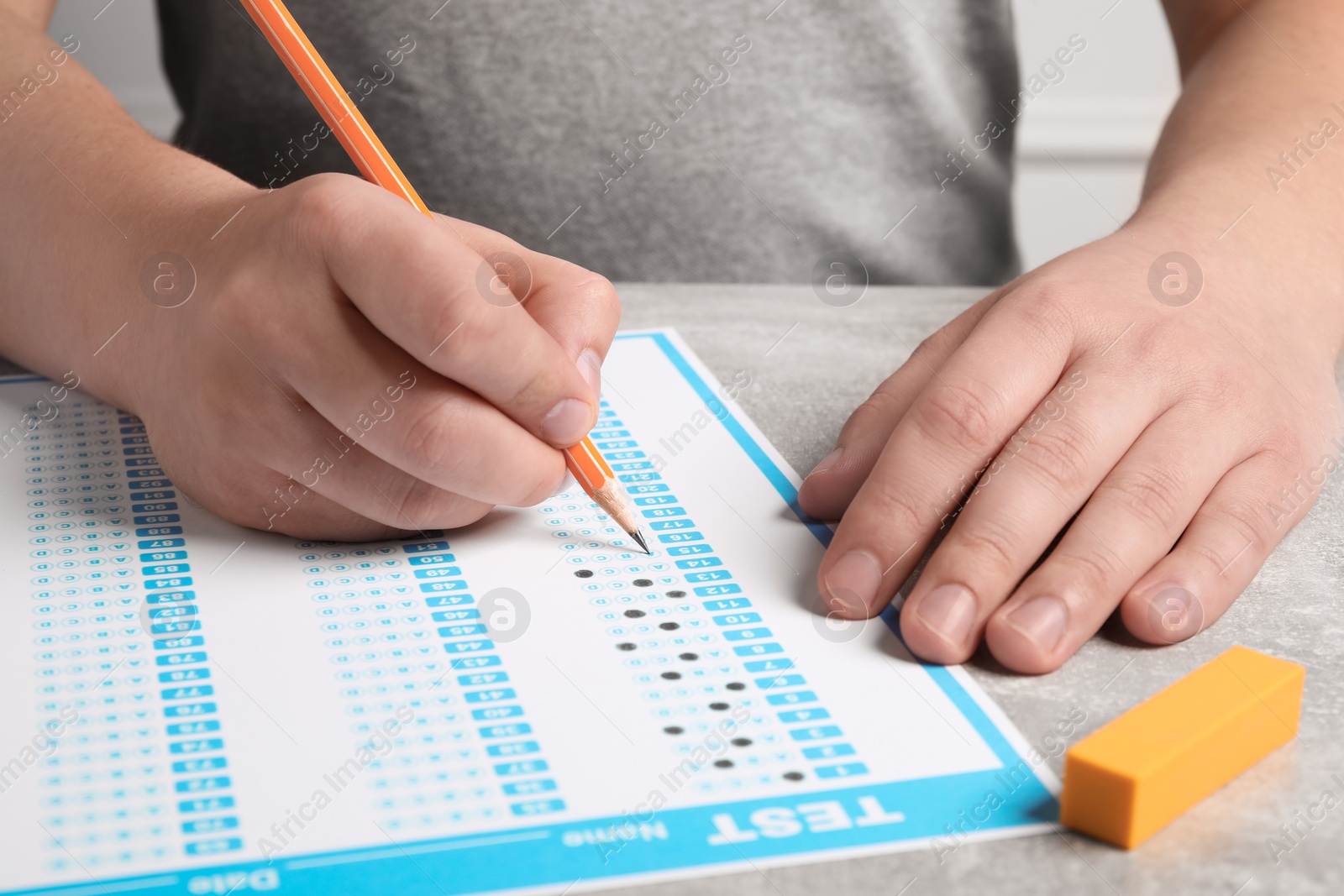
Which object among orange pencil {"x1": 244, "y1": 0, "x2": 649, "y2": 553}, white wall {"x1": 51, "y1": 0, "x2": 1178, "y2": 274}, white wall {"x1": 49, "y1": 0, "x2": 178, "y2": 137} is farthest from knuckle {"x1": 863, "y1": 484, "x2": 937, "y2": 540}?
white wall {"x1": 49, "y1": 0, "x2": 178, "y2": 137}

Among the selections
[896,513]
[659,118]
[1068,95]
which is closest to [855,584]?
[896,513]

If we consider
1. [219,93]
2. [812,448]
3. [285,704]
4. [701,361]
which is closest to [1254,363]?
[812,448]

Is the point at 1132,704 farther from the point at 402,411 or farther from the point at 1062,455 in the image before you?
the point at 402,411

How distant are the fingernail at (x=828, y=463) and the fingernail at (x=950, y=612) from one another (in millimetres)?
118

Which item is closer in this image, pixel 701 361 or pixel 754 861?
pixel 754 861

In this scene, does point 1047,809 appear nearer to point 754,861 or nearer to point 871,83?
point 754,861

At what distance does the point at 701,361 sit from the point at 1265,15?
18.8 inches

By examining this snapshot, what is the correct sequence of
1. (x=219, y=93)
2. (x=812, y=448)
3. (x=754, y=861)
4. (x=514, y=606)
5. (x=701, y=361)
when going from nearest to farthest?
(x=754, y=861) → (x=514, y=606) → (x=812, y=448) → (x=701, y=361) → (x=219, y=93)

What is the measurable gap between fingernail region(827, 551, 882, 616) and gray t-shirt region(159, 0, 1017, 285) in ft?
1.94

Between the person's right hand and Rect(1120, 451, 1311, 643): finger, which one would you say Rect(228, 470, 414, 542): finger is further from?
Rect(1120, 451, 1311, 643): finger

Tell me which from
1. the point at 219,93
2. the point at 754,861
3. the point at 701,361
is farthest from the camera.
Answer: the point at 219,93

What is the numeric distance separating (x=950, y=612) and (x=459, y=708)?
19cm

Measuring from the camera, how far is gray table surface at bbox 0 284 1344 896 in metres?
0.35

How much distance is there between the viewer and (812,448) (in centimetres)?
66
